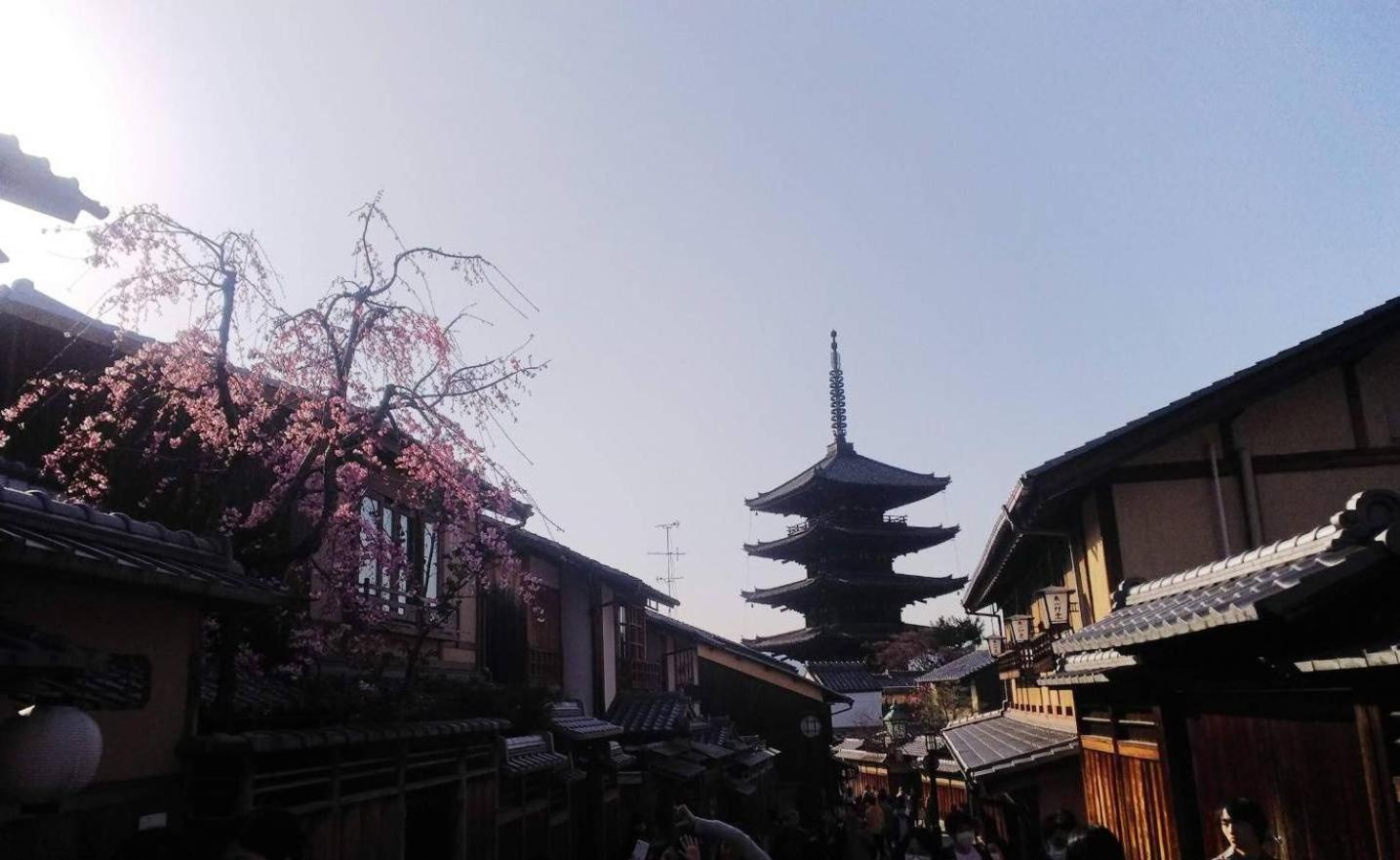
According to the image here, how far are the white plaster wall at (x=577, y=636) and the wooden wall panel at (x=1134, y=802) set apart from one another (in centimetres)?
1082

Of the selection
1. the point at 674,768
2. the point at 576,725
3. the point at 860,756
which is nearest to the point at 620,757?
the point at 674,768

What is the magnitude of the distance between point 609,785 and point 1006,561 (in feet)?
26.0

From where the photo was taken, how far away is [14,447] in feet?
32.0

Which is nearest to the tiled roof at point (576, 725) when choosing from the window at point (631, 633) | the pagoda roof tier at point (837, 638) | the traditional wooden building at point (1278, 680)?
the window at point (631, 633)

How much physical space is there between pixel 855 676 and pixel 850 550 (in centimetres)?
588

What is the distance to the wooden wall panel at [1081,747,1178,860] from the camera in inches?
377

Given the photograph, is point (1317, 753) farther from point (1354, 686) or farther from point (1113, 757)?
point (1113, 757)

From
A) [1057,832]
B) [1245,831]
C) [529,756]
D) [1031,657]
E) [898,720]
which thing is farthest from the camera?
[898,720]

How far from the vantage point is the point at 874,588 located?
162 ft

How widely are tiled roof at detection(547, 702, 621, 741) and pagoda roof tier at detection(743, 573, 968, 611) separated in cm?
3177

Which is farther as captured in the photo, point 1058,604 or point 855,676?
point 855,676

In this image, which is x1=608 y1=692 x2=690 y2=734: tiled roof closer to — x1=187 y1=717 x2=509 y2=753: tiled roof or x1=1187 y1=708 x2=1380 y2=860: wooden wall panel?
x1=187 y1=717 x2=509 y2=753: tiled roof

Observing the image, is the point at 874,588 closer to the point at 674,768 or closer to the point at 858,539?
the point at 858,539

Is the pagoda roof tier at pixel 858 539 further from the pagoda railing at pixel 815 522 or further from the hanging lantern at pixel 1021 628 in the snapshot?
the hanging lantern at pixel 1021 628
